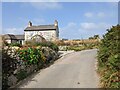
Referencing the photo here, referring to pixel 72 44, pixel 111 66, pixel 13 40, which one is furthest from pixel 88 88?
pixel 13 40

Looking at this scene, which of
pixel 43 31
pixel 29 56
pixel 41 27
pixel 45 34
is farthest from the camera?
pixel 41 27

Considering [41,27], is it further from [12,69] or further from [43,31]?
[12,69]

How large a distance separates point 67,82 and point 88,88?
155 centimetres

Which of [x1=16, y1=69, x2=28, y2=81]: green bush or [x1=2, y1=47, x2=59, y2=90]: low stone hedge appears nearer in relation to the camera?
[x1=2, y1=47, x2=59, y2=90]: low stone hedge

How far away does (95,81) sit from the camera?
1194 cm

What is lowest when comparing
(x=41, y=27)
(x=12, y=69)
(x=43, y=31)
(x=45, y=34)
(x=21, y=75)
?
(x=21, y=75)

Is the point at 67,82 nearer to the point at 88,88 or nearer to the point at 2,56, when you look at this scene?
the point at 88,88

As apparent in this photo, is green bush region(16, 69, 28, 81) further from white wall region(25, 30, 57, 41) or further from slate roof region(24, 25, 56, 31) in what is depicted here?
slate roof region(24, 25, 56, 31)

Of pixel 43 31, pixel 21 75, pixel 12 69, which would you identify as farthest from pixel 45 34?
pixel 12 69

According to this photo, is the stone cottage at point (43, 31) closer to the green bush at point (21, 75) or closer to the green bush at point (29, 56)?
the green bush at point (29, 56)

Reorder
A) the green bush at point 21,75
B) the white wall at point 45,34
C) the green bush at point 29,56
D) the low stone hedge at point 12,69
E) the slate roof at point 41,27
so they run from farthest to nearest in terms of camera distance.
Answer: the slate roof at point 41,27 < the white wall at point 45,34 < the green bush at point 29,56 < the green bush at point 21,75 < the low stone hedge at point 12,69

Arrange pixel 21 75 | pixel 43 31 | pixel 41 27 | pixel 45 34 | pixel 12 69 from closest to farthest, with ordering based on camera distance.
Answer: pixel 12 69, pixel 21 75, pixel 45 34, pixel 43 31, pixel 41 27

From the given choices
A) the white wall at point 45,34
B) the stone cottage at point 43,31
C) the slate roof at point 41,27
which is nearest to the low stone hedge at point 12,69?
the white wall at point 45,34

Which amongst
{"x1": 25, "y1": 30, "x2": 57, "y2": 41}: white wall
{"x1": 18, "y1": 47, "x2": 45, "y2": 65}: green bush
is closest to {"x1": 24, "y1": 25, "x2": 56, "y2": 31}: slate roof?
{"x1": 25, "y1": 30, "x2": 57, "y2": 41}: white wall
